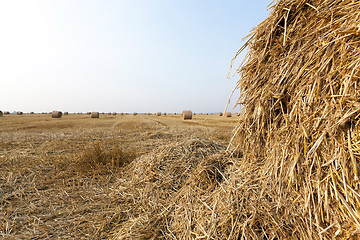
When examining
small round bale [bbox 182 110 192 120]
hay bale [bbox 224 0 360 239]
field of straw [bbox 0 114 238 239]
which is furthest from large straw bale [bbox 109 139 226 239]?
small round bale [bbox 182 110 192 120]

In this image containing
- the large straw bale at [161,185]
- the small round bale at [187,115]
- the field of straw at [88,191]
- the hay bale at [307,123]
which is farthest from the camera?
the small round bale at [187,115]

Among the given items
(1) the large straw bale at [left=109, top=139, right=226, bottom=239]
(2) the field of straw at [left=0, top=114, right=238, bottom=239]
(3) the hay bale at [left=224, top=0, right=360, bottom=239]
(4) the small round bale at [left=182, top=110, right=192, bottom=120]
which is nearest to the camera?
(3) the hay bale at [left=224, top=0, right=360, bottom=239]

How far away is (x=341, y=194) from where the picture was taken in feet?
4.42

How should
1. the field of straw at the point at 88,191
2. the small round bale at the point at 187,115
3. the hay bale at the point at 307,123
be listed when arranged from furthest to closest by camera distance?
the small round bale at the point at 187,115 < the field of straw at the point at 88,191 < the hay bale at the point at 307,123

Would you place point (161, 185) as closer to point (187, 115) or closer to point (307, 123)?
point (307, 123)

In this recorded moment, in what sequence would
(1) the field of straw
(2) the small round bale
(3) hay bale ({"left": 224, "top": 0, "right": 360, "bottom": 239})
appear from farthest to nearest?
(2) the small round bale → (1) the field of straw → (3) hay bale ({"left": 224, "top": 0, "right": 360, "bottom": 239})

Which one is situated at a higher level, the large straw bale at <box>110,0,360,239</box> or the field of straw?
the large straw bale at <box>110,0,360,239</box>

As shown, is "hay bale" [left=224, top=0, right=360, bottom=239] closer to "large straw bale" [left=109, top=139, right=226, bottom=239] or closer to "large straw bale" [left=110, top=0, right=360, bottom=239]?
"large straw bale" [left=110, top=0, right=360, bottom=239]

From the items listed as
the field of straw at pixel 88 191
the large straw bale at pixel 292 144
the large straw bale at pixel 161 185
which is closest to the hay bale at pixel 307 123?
the large straw bale at pixel 292 144

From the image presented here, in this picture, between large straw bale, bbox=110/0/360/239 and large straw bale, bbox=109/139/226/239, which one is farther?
large straw bale, bbox=109/139/226/239

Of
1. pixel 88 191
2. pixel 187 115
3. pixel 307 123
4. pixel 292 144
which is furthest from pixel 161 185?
pixel 187 115

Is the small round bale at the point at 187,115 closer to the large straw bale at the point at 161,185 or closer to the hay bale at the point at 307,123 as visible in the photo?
the large straw bale at the point at 161,185

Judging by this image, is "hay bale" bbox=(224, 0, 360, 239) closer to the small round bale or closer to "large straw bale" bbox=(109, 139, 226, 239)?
"large straw bale" bbox=(109, 139, 226, 239)

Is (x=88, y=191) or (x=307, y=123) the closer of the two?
(x=307, y=123)
